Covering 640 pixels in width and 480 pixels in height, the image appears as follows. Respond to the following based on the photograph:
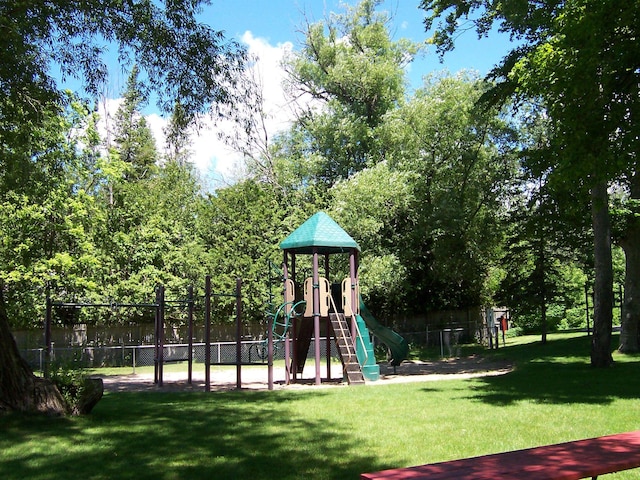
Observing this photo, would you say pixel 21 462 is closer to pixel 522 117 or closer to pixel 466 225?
pixel 466 225

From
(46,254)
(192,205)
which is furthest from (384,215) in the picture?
(46,254)

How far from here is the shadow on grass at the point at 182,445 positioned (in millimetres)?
6145

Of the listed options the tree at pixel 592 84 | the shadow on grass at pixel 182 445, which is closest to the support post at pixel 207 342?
the shadow on grass at pixel 182 445

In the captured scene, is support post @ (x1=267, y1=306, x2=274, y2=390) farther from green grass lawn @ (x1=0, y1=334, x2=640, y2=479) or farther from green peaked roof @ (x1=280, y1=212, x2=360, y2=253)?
green peaked roof @ (x1=280, y1=212, x2=360, y2=253)

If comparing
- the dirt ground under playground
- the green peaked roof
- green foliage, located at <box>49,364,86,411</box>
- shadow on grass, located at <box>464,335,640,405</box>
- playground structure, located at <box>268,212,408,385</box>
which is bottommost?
the dirt ground under playground

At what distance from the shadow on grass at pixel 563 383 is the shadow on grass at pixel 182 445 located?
3.46m

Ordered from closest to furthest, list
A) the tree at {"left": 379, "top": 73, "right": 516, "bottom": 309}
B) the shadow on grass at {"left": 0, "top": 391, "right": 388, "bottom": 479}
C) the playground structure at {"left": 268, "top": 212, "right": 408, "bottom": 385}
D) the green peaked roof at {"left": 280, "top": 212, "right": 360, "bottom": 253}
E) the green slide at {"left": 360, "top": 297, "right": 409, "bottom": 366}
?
1. the shadow on grass at {"left": 0, "top": 391, "right": 388, "bottom": 479}
2. the playground structure at {"left": 268, "top": 212, "right": 408, "bottom": 385}
3. the green peaked roof at {"left": 280, "top": 212, "right": 360, "bottom": 253}
4. the green slide at {"left": 360, "top": 297, "right": 409, "bottom": 366}
5. the tree at {"left": 379, "top": 73, "right": 516, "bottom": 309}

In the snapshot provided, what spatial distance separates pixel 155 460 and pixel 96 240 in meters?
20.4

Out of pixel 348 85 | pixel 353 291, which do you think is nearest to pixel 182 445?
pixel 353 291

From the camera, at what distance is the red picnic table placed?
4008mm

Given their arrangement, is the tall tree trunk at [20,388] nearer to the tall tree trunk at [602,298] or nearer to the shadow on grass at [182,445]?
the shadow on grass at [182,445]

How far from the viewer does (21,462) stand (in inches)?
255

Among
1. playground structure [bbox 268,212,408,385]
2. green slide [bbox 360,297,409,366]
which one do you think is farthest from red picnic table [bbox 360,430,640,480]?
green slide [bbox 360,297,409,366]

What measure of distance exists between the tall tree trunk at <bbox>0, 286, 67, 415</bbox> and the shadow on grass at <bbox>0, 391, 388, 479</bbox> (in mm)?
311
